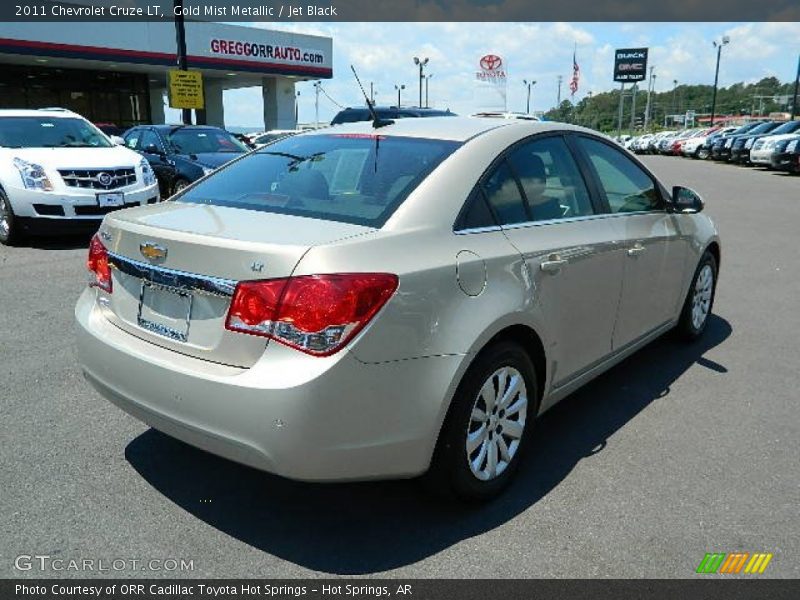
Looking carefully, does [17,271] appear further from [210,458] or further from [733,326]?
[733,326]

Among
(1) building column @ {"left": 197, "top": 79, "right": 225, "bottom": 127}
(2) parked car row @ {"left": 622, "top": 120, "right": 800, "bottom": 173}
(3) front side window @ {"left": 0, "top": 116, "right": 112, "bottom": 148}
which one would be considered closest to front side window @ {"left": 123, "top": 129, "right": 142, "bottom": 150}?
(3) front side window @ {"left": 0, "top": 116, "right": 112, "bottom": 148}

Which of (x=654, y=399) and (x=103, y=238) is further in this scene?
(x=654, y=399)

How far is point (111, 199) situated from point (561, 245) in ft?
22.5

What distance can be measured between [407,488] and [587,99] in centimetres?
14151

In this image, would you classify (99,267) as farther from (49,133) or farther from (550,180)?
(49,133)

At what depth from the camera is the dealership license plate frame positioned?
27.3ft

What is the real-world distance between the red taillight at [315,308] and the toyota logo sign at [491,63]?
30.5 meters

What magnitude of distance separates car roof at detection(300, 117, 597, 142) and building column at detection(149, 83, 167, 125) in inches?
1622

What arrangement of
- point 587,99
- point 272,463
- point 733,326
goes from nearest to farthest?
point 272,463 < point 733,326 < point 587,99

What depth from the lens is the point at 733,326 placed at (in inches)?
224

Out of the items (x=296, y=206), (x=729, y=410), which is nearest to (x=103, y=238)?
(x=296, y=206)

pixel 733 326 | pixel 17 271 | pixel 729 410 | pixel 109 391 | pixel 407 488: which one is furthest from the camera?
pixel 17 271
